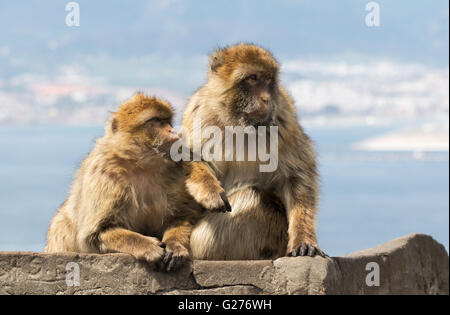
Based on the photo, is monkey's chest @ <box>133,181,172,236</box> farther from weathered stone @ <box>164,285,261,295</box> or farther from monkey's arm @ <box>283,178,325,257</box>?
monkey's arm @ <box>283,178,325,257</box>

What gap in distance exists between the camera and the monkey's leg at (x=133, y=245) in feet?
14.4

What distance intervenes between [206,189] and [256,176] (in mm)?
444

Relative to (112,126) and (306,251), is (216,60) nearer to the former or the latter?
(112,126)

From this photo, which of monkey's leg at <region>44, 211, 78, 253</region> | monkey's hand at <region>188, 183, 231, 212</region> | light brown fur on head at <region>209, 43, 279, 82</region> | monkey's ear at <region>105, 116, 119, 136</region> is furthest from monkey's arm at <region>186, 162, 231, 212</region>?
monkey's leg at <region>44, 211, 78, 253</region>

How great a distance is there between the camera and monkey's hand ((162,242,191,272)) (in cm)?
439

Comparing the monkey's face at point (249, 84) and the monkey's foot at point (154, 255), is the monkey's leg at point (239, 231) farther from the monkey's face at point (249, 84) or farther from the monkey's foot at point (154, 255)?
the monkey's face at point (249, 84)

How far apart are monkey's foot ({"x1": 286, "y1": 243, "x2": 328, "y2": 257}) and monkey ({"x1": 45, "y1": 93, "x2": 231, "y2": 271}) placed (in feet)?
1.62

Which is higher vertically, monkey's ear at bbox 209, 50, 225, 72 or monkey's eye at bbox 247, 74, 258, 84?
monkey's ear at bbox 209, 50, 225, 72
